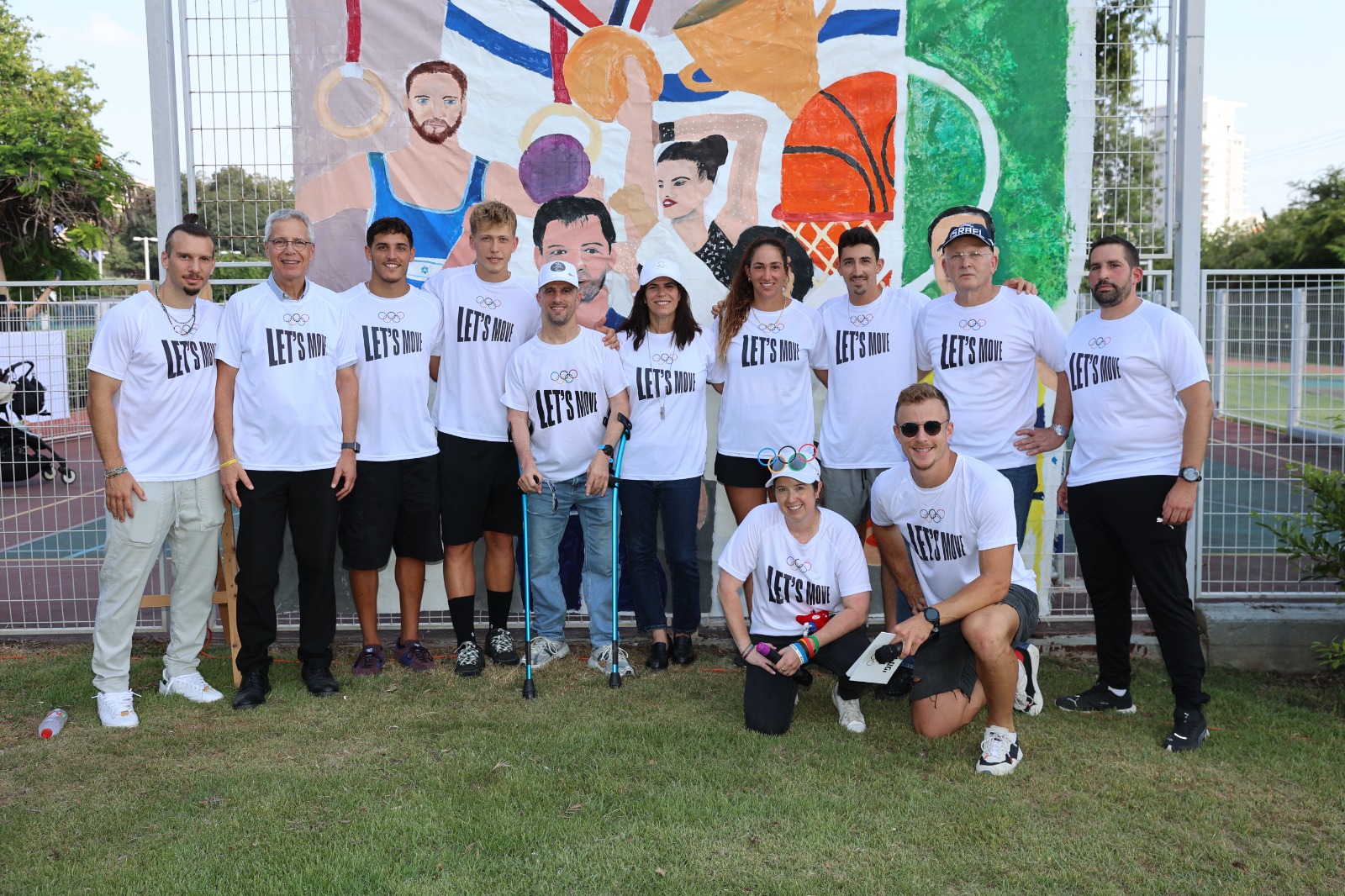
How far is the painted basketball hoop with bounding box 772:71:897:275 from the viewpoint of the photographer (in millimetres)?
5227

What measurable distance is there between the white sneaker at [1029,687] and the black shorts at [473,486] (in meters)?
2.46

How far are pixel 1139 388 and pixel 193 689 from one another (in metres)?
4.34

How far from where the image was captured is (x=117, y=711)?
4160mm

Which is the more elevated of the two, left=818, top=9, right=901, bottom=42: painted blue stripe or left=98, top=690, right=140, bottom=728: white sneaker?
left=818, top=9, right=901, bottom=42: painted blue stripe

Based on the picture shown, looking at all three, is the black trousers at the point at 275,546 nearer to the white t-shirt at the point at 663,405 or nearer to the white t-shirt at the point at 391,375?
the white t-shirt at the point at 391,375

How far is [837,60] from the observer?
5.21 metres

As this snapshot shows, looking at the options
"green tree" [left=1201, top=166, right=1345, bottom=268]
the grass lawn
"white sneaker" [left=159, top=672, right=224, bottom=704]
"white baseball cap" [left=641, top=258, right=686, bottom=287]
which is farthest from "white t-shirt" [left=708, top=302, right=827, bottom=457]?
"green tree" [left=1201, top=166, right=1345, bottom=268]

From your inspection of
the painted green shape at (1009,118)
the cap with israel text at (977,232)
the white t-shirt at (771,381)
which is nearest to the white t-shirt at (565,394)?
the white t-shirt at (771,381)

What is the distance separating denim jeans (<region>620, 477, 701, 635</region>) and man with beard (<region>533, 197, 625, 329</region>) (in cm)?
106

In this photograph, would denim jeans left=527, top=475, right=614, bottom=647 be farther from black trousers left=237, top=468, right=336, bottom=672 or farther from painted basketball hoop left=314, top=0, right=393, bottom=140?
painted basketball hoop left=314, top=0, right=393, bottom=140

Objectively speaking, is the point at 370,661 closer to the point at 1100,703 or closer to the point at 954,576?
the point at 954,576

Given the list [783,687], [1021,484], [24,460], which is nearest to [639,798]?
[783,687]

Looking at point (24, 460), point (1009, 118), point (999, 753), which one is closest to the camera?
point (999, 753)

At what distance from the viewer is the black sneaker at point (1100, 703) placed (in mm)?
4297
